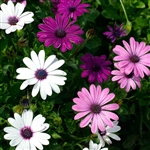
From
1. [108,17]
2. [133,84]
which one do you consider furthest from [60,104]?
[108,17]

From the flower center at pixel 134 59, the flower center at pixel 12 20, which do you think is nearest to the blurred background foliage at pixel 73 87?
the flower center at pixel 12 20

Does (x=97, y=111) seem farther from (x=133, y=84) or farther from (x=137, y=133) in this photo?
(x=137, y=133)

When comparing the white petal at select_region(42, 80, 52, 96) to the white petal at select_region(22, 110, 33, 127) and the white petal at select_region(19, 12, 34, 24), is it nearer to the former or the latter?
the white petal at select_region(22, 110, 33, 127)

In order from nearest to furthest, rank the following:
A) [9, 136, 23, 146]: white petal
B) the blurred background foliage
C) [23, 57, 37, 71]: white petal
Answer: [9, 136, 23, 146]: white petal < [23, 57, 37, 71]: white petal < the blurred background foliage

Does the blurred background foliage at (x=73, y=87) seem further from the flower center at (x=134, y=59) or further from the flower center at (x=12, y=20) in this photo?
the flower center at (x=134, y=59)

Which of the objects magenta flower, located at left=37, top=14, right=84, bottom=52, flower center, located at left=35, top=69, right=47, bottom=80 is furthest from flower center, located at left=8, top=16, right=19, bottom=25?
flower center, located at left=35, top=69, right=47, bottom=80

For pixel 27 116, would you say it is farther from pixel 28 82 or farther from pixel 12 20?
pixel 12 20
